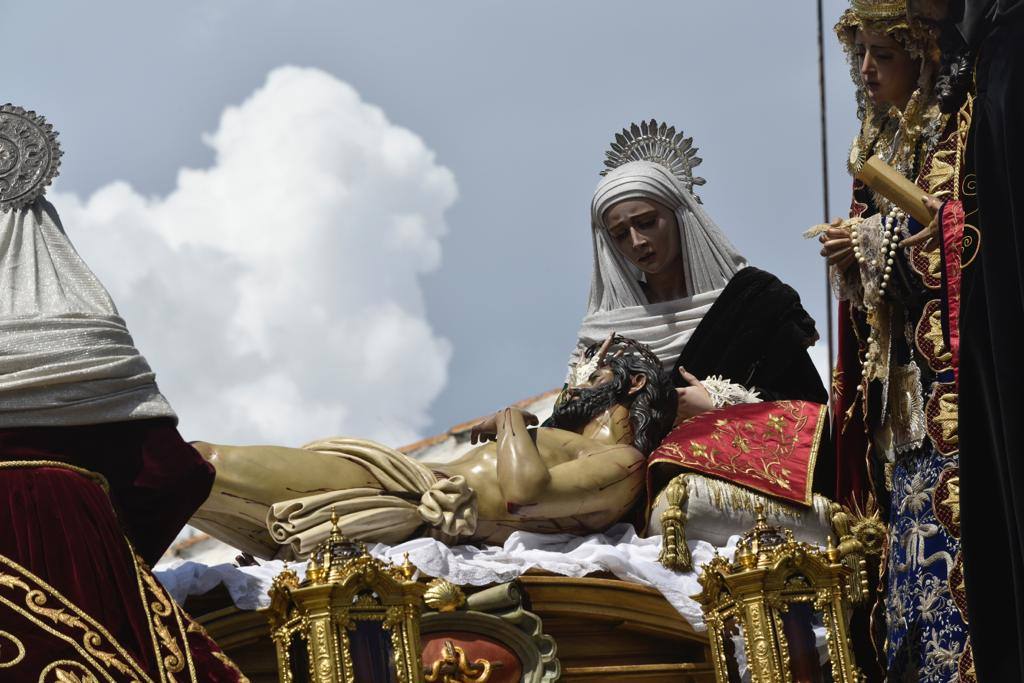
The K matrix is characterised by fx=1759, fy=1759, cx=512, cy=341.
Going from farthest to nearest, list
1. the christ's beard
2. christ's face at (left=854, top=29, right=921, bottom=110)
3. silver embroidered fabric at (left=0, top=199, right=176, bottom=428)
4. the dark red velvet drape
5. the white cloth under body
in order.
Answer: the christ's beard, christ's face at (left=854, top=29, right=921, bottom=110), the white cloth under body, silver embroidered fabric at (left=0, top=199, right=176, bottom=428), the dark red velvet drape

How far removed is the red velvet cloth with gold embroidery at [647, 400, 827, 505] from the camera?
5.99 m

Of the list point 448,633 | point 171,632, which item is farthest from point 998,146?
point 171,632

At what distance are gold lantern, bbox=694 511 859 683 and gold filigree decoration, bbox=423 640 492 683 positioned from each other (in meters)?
0.70

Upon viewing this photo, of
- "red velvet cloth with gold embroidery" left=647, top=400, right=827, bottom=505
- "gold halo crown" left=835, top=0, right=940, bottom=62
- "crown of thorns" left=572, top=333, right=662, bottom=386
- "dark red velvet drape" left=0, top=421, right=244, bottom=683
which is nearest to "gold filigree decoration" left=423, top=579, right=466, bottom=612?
"dark red velvet drape" left=0, top=421, right=244, bottom=683

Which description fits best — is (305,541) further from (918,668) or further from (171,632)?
(918,668)

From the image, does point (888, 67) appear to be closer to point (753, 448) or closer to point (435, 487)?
point (753, 448)

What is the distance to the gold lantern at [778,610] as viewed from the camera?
508cm

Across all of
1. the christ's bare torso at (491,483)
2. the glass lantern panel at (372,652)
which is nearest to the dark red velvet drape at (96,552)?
the glass lantern panel at (372,652)

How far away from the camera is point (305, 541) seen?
559 cm

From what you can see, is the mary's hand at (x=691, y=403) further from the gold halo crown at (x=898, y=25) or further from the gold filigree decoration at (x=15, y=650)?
the gold filigree decoration at (x=15, y=650)

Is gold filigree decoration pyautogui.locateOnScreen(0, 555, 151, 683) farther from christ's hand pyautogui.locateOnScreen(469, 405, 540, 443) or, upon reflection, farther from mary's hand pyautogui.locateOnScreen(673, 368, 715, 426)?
mary's hand pyautogui.locateOnScreen(673, 368, 715, 426)

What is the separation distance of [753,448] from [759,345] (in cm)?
84

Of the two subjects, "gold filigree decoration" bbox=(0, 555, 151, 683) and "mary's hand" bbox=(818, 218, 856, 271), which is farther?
"mary's hand" bbox=(818, 218, 856, 271)

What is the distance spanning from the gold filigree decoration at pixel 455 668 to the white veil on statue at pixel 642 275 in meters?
2.04
